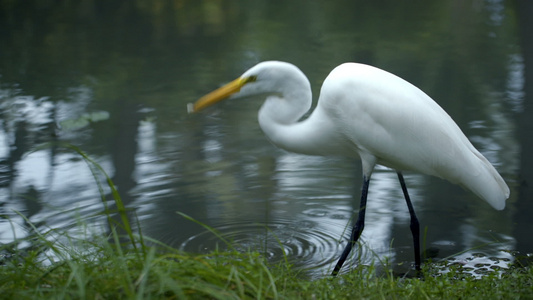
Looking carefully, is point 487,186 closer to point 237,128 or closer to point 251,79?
point 251,79

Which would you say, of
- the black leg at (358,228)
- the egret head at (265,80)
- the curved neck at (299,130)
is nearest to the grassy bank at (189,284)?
the black leg at (358,228)

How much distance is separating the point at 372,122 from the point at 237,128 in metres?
3.34

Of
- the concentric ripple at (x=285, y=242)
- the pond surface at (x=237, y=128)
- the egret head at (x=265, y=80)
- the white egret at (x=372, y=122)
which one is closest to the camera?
the white egret at (x=372, y=122)

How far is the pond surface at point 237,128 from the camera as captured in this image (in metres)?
4.41

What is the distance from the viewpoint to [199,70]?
31.6 feet

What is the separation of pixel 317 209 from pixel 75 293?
2654 mm

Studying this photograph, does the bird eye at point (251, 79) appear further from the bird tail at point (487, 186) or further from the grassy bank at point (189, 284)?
the bird tail at point (487, 186)

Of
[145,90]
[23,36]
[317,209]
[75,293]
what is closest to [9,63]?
[23,36]

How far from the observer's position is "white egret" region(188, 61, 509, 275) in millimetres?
3715

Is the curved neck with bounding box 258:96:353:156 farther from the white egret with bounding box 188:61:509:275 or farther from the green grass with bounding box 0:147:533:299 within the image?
the green grass with bounding box 0:147:533:299

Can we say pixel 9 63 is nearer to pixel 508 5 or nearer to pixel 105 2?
pixel 105 2

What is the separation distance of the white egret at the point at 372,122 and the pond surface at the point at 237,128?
436 mm

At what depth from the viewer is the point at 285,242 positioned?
4.18 meters

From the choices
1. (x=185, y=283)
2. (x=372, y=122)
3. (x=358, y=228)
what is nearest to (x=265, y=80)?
(x=372, y=122)
